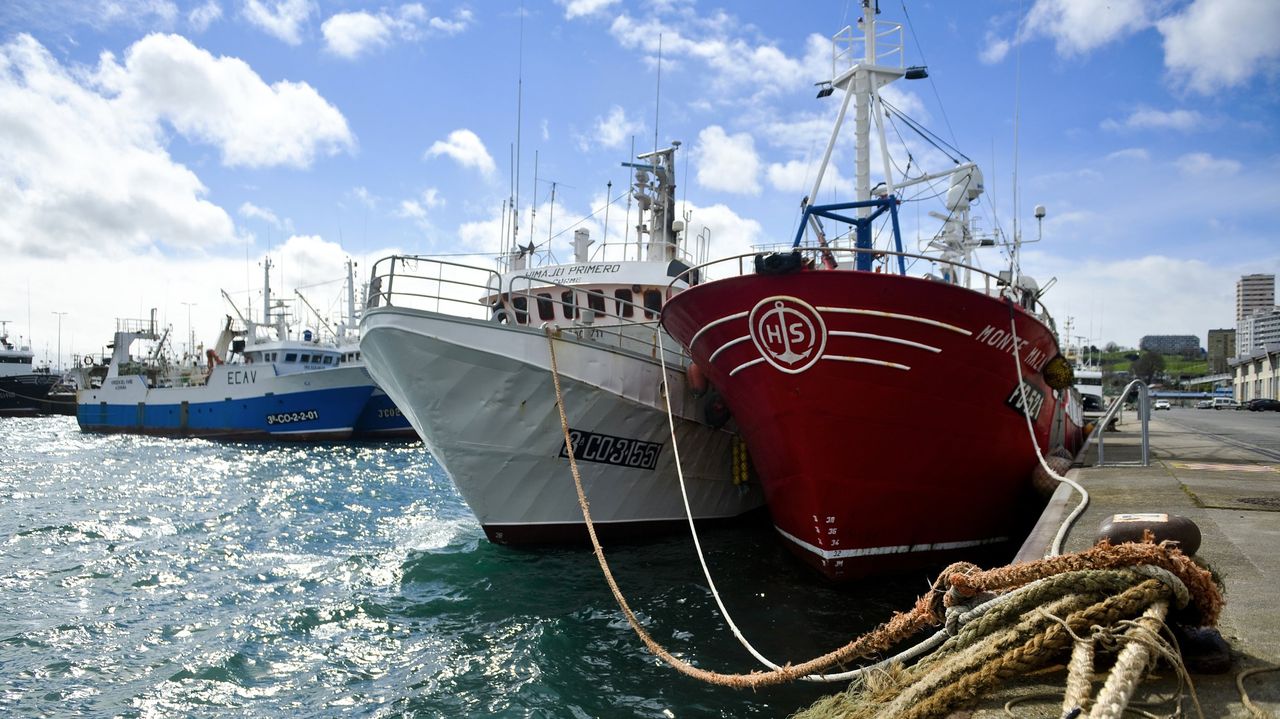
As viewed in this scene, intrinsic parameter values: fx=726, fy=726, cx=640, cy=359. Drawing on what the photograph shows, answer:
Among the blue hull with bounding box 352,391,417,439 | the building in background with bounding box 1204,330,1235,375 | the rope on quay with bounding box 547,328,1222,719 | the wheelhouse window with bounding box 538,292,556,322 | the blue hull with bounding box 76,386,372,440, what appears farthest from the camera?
the building in background with bounding box 1204,330,1235,375

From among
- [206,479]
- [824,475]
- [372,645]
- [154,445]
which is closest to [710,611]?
[824,475]

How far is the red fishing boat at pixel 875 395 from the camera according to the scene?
706 centimetres

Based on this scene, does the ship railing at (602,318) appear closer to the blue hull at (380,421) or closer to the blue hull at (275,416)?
the blue hull at (275,416)

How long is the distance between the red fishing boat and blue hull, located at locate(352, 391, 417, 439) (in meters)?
28.7

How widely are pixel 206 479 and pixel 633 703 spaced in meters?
19.1

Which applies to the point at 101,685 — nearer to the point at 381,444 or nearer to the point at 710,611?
the point at 710,611

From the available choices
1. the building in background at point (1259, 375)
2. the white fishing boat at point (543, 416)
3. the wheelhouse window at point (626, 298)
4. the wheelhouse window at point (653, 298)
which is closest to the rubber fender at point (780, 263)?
the white fishing boat at point (543, 416)

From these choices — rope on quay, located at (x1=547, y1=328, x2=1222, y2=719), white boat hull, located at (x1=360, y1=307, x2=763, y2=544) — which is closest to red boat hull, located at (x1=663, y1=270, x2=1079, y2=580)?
white boat hull, located at (x1=360, y1=307, x2=763, y2=544)

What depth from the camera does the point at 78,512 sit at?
1480 centimetres

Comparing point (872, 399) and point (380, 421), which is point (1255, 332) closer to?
point (380, 421)

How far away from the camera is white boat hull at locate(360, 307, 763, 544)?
28.9 feet

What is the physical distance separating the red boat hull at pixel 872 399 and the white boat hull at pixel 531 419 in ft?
4.84

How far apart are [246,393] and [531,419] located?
31.0 m

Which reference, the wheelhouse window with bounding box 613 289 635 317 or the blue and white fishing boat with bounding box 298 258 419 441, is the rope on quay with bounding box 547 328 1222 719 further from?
the blue and white fishing boat with bounding box 298 258 419 441
